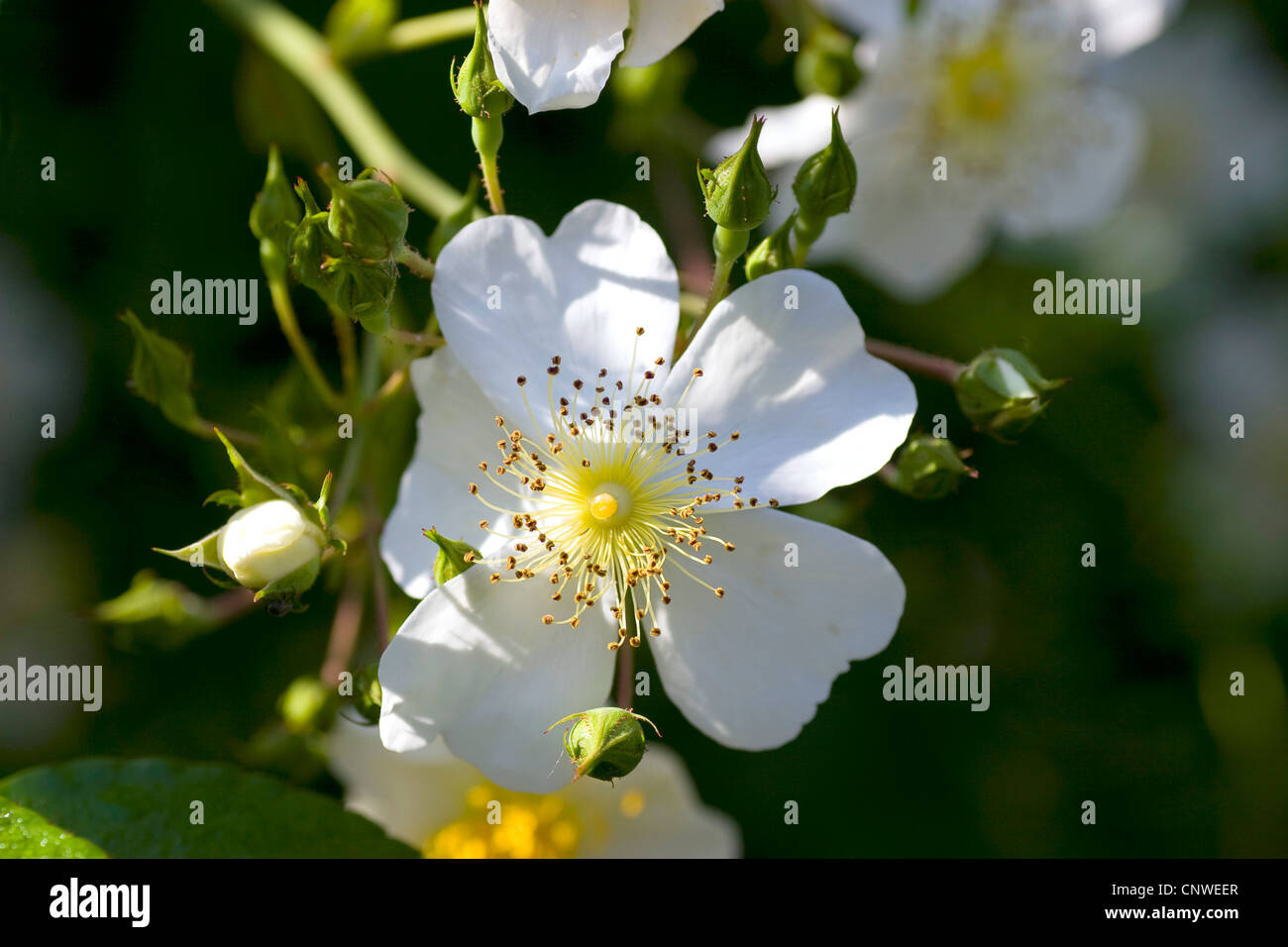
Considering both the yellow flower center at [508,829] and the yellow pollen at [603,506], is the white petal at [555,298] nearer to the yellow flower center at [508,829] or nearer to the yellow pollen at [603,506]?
the yellow pollen at [603,506]

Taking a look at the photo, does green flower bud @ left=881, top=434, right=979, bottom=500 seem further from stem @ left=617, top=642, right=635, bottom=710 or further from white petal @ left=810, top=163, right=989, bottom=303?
white petal @ left=810, top=163, right=989, bottom=303

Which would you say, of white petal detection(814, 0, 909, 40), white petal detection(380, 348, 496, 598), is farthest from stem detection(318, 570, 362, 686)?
white petal detection(814, 0, 909, 40)

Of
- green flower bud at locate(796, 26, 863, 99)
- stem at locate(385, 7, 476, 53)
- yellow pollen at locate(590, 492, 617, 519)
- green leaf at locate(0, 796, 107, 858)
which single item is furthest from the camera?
green flower bud at locate(796, 26, 863, 99)

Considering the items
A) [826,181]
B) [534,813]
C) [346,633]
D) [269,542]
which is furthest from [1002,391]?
[534,813]

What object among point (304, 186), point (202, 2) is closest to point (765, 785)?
point (304, 186)

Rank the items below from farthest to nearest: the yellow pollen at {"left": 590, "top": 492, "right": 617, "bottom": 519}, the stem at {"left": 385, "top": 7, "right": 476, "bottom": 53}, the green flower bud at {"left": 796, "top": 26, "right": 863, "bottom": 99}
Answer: the green flower bud at {"left": 796, "top": 26, "right": 863, "bottom": 99} < the stem at {"left": 385, "top": 7, "right": 476, "bottom": 53} < the yellow pollen at {"left": 590, "top": 492, "right": 617, "bottom": 519}

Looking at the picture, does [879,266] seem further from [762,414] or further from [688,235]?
[762,414]
